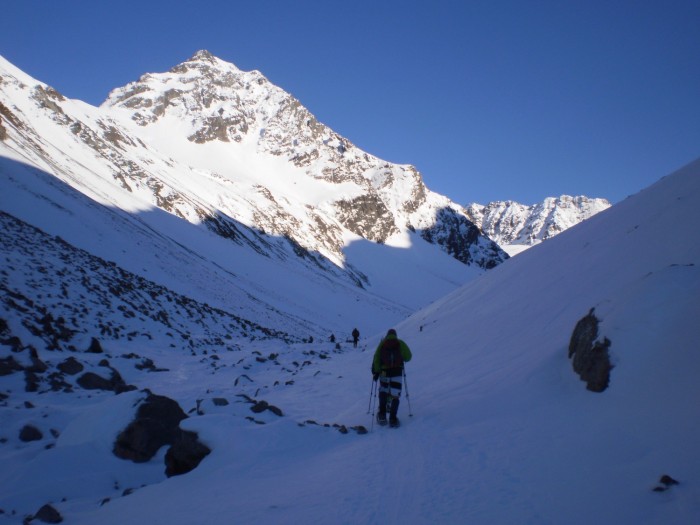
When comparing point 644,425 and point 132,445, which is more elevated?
point 644,425

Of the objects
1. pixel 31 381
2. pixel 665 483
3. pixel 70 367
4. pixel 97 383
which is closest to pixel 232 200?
pixel 70 367

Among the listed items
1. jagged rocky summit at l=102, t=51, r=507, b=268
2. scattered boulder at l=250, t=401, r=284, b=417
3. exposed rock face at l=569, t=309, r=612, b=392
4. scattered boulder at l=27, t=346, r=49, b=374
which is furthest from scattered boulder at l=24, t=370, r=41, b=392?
jagged rocky summit at l=102, t=51, r=507, b=268

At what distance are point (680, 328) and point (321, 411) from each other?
24.3 feet

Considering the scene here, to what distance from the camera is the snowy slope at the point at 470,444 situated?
169 inches

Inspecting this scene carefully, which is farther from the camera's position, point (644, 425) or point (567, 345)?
point (567, 345)

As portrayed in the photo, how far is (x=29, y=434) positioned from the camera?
7.07 metres

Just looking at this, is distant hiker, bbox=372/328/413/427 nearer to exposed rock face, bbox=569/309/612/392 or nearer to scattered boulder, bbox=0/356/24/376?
exposed rock face, bbox=569/309/612/392

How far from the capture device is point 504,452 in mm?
5414

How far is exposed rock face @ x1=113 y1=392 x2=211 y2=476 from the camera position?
20.1ft

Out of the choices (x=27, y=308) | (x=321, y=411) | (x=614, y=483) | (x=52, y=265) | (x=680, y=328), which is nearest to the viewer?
(x=614, y=483)

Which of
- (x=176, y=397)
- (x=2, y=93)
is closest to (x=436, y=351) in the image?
Result: (x=176, y=397)

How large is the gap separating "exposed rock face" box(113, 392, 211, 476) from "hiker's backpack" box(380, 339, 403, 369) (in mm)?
3290

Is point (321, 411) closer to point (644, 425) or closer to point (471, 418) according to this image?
point (471, 418)

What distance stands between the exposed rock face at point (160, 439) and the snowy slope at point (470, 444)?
0.16 meters
